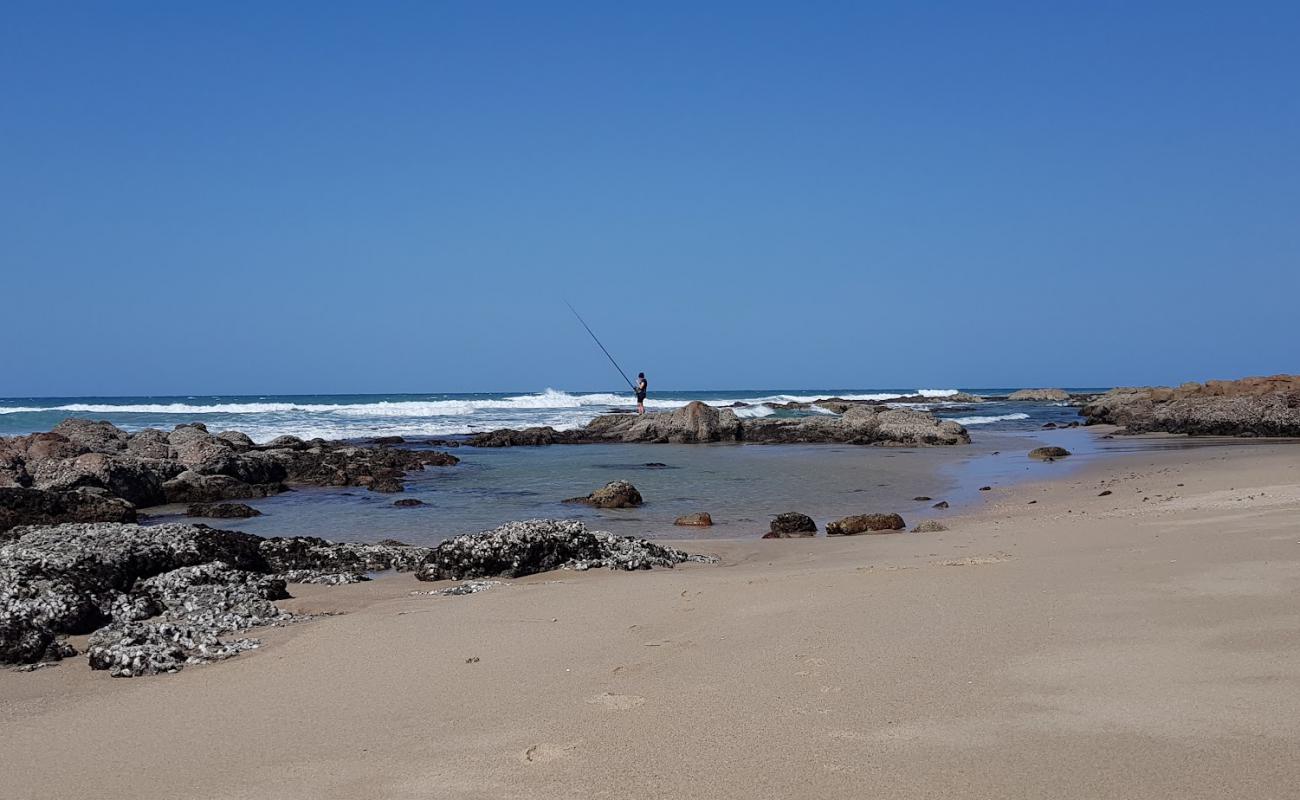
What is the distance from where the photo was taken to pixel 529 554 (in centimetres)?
772

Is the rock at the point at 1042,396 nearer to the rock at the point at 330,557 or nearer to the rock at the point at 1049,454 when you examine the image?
the rock at the point at 1049,454

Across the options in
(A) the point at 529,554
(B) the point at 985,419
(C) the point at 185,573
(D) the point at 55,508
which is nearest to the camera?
(C) the point at 185,573

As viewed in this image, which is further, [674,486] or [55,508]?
[674,486]

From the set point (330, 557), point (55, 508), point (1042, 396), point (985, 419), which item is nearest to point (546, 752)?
point (330, 557)

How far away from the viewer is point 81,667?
479cm

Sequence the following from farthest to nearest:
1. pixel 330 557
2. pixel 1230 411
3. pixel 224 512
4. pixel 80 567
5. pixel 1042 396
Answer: pixel 1042 396 < pixel 1230 411 < pixel 224 512 < pixel 330 557 < pixel 80 567

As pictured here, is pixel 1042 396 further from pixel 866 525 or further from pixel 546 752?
pixel 546 752

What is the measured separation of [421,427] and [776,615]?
36.8m

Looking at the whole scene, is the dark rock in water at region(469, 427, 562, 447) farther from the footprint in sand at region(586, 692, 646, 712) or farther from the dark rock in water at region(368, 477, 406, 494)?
the footprint in sand at region(586, 692, 646, 712)

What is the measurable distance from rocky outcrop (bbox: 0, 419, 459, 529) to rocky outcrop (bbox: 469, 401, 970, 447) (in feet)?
29.8

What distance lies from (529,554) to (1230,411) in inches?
921

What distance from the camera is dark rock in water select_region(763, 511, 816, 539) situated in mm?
10209

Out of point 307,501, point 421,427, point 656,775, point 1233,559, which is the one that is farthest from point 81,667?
point 421,427

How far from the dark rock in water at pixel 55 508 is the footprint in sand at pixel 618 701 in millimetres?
9836
